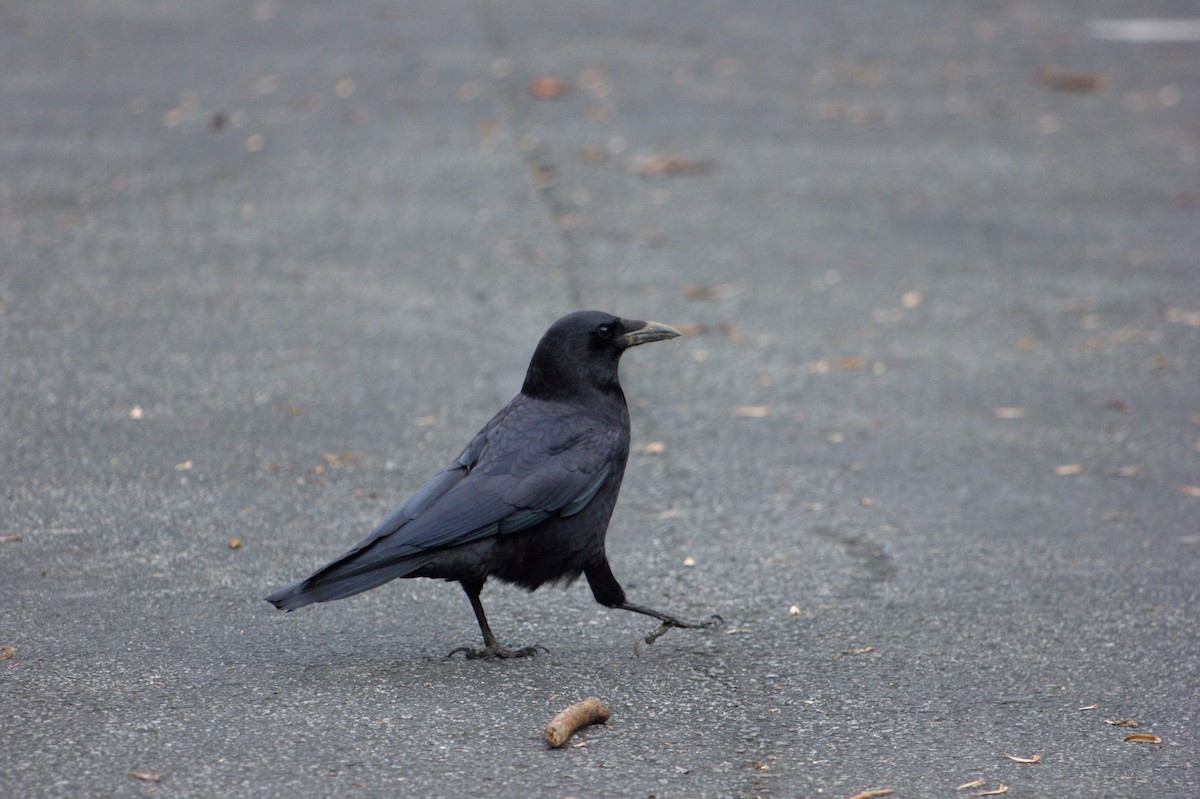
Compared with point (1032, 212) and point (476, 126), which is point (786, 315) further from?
point (476, 126)

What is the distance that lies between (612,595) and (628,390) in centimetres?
242

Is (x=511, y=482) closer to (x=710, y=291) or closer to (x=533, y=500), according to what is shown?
(x=533, y=500)

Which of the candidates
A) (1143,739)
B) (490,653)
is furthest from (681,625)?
(1143,739)

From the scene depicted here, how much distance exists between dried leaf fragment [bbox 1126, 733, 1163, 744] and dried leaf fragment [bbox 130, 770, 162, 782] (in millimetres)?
2682

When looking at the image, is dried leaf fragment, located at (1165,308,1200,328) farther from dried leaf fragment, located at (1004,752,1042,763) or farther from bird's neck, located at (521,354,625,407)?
dried leaf fragment, located at (1004,752,1042,763)

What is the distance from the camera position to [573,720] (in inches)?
145

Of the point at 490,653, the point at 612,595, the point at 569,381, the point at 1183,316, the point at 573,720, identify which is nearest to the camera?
the point at 573,720

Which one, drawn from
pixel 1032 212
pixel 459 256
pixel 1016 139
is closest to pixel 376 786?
pixel 459 256

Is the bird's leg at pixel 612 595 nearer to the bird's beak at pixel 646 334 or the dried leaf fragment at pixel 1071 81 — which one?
the bird's beak at pixel 646 334

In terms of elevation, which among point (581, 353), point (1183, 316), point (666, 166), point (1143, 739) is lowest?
point (1183, 316)

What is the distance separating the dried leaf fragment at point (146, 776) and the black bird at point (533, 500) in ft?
2.01

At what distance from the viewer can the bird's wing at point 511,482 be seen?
411cm

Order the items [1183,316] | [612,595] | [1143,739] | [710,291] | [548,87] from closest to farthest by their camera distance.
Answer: [1143,739], [612,595], [1183,316], [710,291], [548,87]

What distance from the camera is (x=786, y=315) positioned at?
25.2ft
